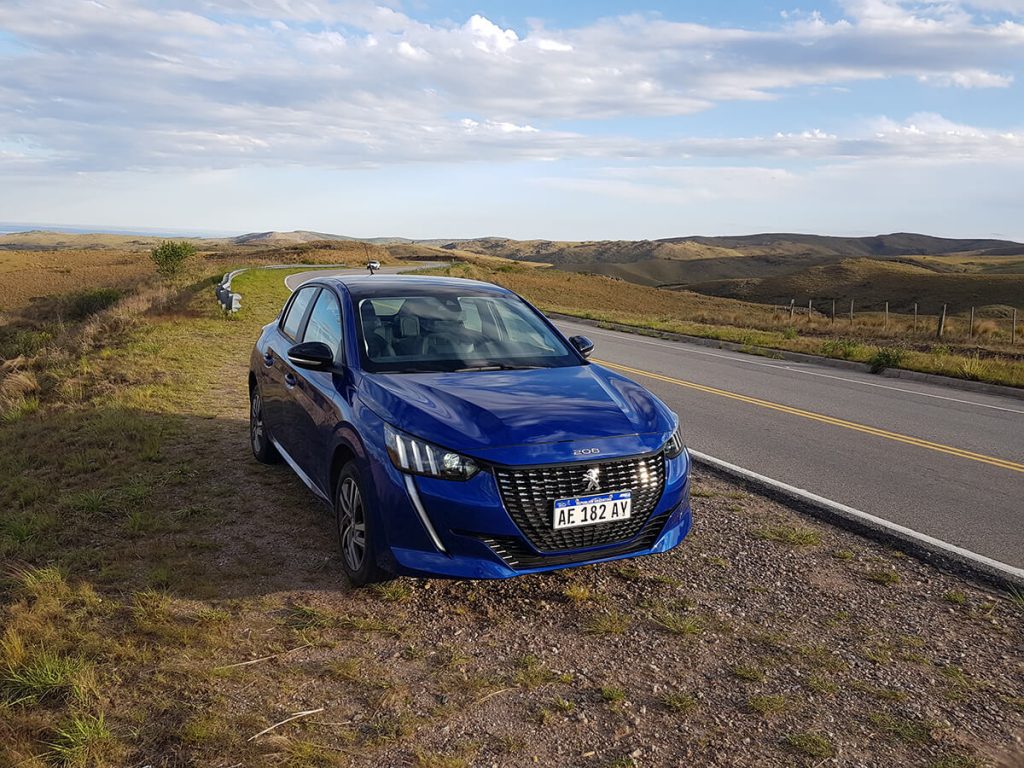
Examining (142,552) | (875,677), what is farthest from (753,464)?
(142,552)

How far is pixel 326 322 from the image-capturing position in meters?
5.69

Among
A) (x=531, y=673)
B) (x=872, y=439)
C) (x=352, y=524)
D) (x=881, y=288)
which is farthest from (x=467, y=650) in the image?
(x=881, y=288)

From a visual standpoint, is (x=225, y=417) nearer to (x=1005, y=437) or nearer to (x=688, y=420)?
(x=688, y=420)

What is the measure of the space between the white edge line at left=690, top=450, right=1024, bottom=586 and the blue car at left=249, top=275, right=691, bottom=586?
81.5 inches

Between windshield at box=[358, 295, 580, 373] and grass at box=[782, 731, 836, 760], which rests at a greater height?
windshield at box=[358, 295, 580, 373]

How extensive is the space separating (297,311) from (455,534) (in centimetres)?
331

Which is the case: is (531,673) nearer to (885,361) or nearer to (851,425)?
(851,425)

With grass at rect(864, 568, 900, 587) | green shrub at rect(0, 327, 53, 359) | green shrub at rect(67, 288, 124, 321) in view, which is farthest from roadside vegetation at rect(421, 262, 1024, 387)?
green shrub at rect(67, 288, 124, 321)

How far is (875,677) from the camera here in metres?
3.66

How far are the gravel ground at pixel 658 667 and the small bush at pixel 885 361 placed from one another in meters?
12.3

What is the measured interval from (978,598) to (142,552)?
5.06 m

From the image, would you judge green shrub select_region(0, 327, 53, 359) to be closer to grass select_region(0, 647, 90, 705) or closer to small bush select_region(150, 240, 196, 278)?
small bush select_region(150, 240, 196, 278)

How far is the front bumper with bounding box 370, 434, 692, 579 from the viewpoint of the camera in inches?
153

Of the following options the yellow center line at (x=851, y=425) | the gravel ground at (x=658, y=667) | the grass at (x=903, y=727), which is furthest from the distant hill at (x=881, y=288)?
the grass at (x=903, y=727)
